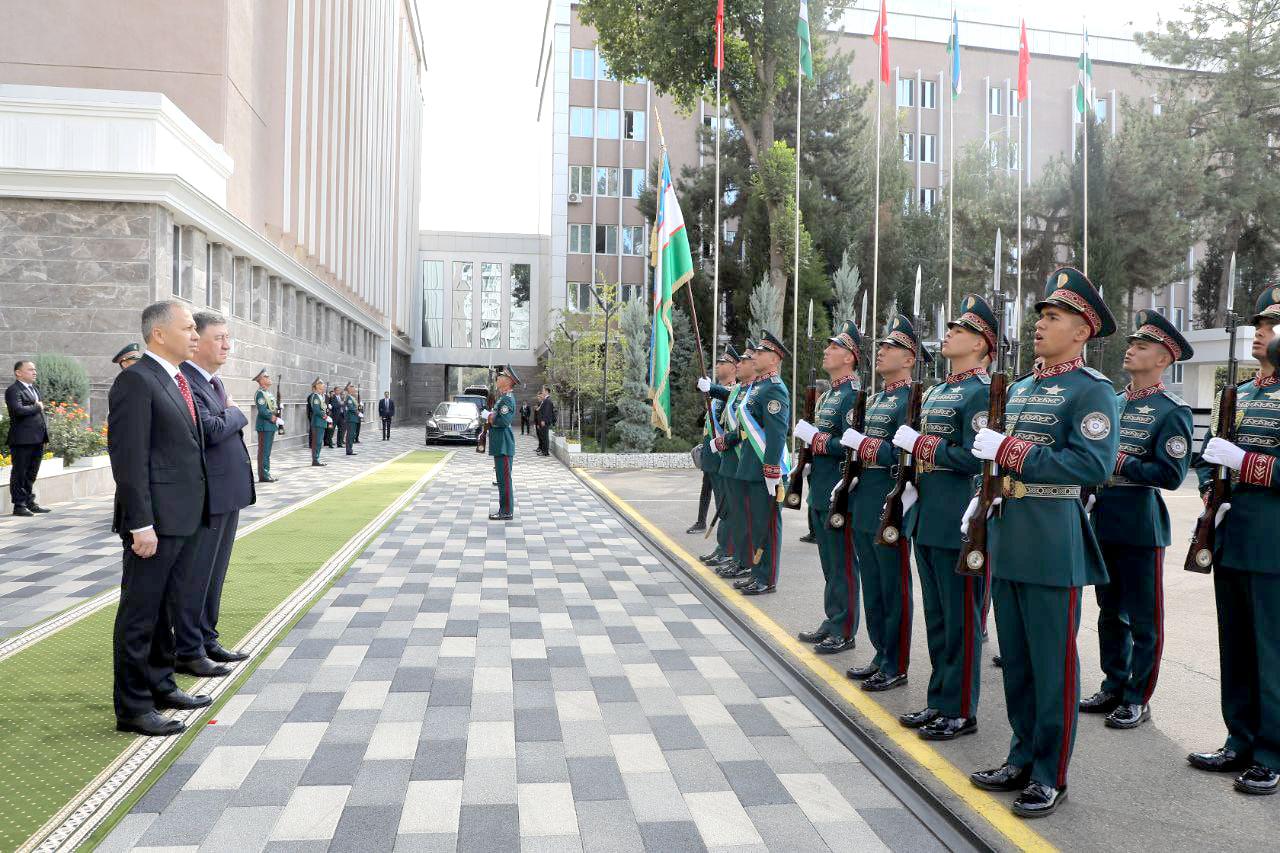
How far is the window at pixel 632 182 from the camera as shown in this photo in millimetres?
44156

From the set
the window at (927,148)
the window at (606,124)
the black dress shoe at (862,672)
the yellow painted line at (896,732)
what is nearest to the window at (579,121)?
the window at (606,124)

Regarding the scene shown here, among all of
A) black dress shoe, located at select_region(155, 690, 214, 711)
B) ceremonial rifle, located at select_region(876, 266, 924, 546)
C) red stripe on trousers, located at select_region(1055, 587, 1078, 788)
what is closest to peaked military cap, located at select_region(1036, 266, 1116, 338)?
ceremonial rifle, located at select_region(876, 266, 924, 546)

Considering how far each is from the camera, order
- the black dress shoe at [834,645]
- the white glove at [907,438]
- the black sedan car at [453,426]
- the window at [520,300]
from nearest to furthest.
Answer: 1. the white glove at [907,438]
2. the black dress shoe at [834,645]
3. the black sedan car at [453,426]
4. the window at [520,300]

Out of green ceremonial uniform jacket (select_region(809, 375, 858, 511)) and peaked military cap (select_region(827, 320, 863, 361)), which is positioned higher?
peaked military cap (select_region(827, 320, 863, 361))

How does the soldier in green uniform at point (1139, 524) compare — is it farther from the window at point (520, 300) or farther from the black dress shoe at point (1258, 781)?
the window at point (520, 300)

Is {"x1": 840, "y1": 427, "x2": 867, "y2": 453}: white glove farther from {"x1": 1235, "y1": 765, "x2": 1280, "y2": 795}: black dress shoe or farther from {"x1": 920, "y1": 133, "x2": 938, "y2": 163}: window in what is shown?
{"x1": 920, "y1": 133, "x2": 938, "y2": 163}: window

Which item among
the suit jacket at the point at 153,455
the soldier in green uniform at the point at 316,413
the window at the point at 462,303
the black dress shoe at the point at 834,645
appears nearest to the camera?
the suit jacket at the point at 153,455

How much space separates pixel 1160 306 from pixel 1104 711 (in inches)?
2113

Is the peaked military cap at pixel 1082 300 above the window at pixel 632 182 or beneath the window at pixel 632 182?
beneath

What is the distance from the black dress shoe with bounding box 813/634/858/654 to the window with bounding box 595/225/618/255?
3970 centimetres

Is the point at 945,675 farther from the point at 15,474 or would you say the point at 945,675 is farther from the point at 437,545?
the point at 15,474

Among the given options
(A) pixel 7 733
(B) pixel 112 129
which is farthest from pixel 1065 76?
(A) pixel 7 733

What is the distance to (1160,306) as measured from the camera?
1988 inches

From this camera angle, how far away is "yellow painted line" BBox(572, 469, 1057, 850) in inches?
135
